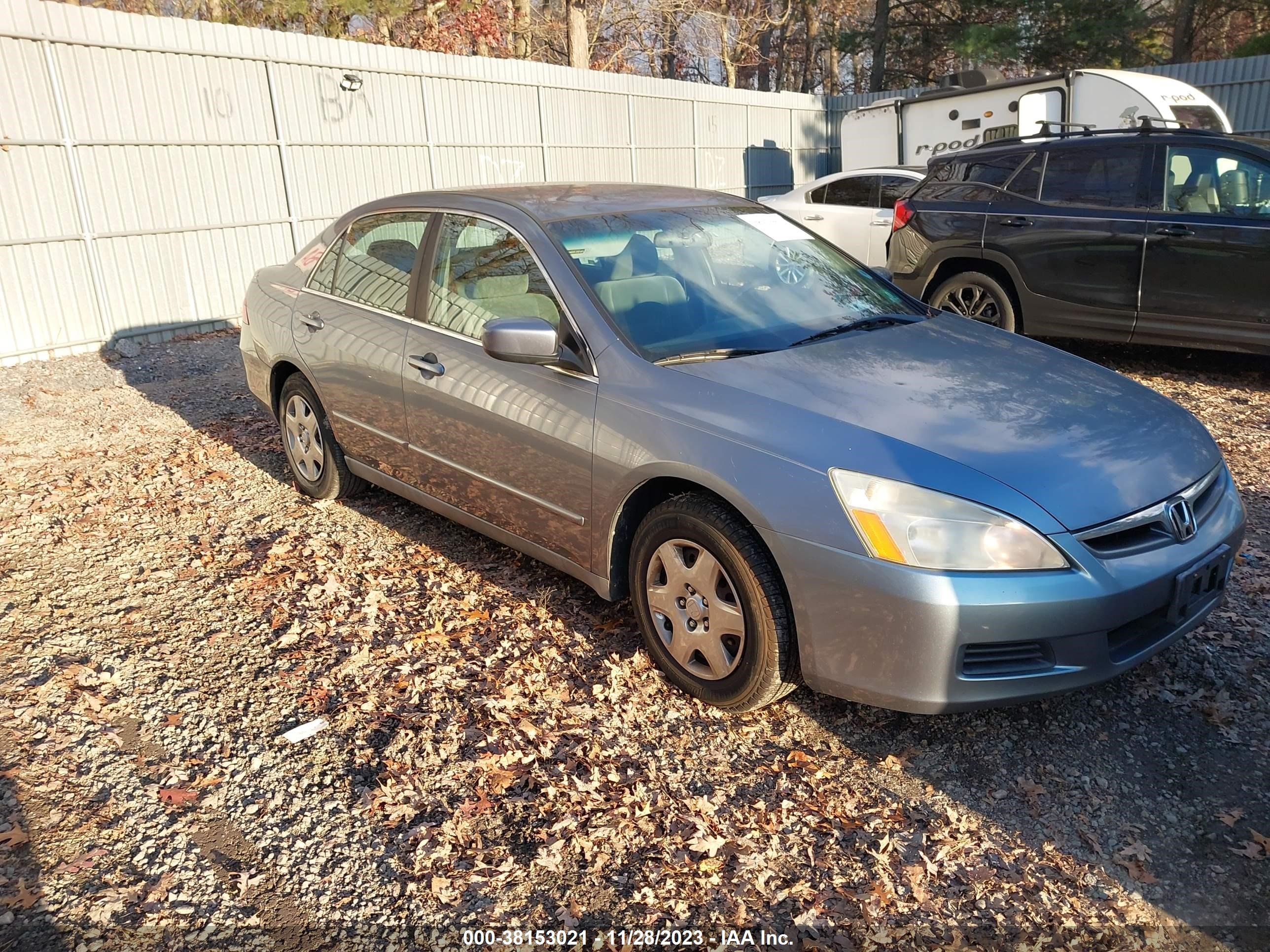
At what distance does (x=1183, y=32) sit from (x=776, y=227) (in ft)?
75.8

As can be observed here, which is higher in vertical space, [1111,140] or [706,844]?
[1111,140]

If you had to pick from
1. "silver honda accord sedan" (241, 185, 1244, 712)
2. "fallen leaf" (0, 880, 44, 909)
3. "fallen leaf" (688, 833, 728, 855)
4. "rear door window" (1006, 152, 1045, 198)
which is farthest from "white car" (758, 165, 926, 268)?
"fallen leaf" (0, 880, 44, 909)

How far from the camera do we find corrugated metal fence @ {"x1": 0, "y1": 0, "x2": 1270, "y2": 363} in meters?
9.11

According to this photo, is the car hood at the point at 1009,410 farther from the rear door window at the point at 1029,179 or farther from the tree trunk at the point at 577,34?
the tree trunk at the point at 577,34

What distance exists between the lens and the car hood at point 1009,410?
2916 mm

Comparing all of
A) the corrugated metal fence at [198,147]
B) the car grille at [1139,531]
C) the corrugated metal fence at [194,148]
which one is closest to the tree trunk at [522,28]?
the corrugated metal fence at [198,147]

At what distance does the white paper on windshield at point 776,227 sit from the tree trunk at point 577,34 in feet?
54.3

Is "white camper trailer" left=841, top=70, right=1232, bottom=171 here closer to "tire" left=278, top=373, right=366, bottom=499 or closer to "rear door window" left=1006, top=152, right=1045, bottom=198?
"rear door window" left=1006, top=152, right=1045, bottom=198

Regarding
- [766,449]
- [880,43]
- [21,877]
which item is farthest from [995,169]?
[880,43]

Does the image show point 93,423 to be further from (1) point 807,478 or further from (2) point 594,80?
(2) point 594,80

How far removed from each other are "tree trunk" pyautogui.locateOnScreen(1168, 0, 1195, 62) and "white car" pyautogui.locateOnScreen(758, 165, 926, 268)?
1506 cm

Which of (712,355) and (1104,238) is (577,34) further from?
(712,355)

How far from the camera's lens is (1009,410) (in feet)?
10.6

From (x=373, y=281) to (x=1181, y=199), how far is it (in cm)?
578
